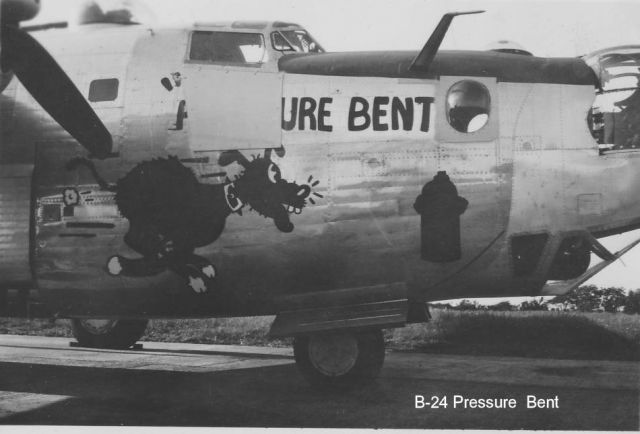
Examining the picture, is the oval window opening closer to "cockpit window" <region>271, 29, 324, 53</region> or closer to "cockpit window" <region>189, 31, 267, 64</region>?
"cockpit window" <region>271, 29, 324, 53</region>

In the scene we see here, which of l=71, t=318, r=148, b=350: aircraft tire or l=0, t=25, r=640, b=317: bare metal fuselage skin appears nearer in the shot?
l=0, t=25, r=640, b=317: bare metal fuselage skin

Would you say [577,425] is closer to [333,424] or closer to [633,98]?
Result: [333,424]

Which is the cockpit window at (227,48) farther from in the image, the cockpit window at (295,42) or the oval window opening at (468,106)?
the oval window opening at (468,106)

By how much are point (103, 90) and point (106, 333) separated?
559cm

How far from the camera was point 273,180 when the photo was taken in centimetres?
829

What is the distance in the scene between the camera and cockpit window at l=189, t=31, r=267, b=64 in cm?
865

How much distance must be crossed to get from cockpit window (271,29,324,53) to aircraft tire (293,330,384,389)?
11.9ft

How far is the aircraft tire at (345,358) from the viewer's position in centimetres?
833

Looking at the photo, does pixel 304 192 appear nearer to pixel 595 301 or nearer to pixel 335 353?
pixel 335 353

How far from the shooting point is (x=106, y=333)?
12828mm

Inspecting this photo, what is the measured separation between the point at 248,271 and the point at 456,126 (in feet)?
9.94

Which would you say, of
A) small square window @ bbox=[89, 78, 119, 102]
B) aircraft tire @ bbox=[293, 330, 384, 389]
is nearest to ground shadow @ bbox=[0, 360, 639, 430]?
aircraft tire @ bbox=[293, 330, 384, 389]

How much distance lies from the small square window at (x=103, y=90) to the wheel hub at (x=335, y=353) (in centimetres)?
400

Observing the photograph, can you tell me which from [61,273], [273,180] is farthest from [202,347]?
[273,180]
